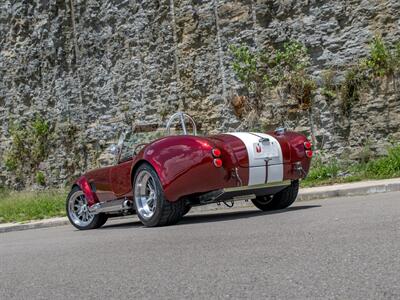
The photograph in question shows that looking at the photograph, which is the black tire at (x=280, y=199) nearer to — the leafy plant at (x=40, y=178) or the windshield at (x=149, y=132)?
the windshield at (x=149, y=132)

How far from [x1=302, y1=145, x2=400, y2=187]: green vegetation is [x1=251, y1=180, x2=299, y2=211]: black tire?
12.8 ft

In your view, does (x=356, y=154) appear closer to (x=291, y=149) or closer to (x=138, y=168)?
(x=291, y=149)

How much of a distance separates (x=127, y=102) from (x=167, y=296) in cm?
1497

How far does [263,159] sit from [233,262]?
10.8 feet

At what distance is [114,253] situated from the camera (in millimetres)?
6605

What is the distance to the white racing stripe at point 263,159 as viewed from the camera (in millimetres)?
8234

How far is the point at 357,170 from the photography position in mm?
13867

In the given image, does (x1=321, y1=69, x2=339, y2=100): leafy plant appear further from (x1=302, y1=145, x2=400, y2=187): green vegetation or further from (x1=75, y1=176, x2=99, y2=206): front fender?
(x1=75, y1=176, x2=99, y2=206): front fender

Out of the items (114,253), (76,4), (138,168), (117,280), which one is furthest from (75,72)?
(117,280)

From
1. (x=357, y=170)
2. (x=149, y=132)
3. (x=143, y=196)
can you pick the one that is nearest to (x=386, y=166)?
(x=357, y=170)

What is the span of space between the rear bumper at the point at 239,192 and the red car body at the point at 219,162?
3 centimetres

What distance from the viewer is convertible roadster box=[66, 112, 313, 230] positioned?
8.06 metres

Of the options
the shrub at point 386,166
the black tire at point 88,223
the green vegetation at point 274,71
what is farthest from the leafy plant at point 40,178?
the shrub at point 386,166

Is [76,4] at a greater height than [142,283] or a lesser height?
greater
